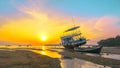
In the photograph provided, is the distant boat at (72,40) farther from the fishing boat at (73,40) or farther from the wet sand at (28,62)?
the wet sand at (28,62)

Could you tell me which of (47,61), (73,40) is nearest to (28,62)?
(47,61)

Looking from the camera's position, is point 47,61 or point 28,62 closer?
point 28,62

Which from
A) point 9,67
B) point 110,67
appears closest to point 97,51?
point 110,67

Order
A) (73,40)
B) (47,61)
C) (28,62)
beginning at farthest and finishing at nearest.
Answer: (73,40), (47,61), (28,62)

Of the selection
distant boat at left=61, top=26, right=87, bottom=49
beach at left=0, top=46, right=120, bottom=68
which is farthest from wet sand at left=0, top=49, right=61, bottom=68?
distant boat at left=61, top=26, right=87, bottom=49

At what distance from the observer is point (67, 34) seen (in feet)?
399

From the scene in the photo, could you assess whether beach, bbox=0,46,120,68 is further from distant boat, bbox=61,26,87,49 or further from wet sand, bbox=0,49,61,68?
distant boat, bbox=61,26,87,49

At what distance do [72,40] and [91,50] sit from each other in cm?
2728

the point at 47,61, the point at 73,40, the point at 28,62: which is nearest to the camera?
the point at 28,62

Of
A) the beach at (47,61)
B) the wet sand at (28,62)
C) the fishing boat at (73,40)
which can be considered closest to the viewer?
the wet sand at (28,62)

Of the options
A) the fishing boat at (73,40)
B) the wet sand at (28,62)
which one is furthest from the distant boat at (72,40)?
the wet sand at (28,62)

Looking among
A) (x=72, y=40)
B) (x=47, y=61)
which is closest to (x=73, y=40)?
(x=72, y=40)

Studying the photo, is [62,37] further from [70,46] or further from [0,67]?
[0,67]

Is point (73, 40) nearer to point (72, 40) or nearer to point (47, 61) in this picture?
point (72, 40)
